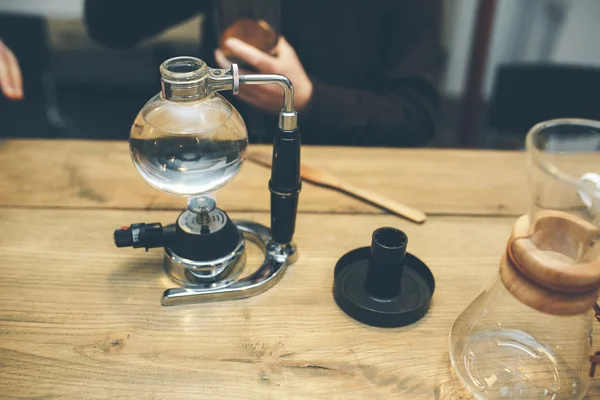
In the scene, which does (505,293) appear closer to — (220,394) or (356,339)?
(356,339)

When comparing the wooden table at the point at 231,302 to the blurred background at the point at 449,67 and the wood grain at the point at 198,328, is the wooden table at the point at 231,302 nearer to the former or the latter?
the wood grain at the point at 198,328

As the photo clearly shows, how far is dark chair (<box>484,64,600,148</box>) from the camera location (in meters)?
1.46

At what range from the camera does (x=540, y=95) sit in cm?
151

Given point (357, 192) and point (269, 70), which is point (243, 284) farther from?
point (269, 70)

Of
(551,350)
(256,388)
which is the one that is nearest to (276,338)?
(256,388)

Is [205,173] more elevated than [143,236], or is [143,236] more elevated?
[205,173]

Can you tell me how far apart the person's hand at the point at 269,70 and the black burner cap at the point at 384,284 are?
39cm

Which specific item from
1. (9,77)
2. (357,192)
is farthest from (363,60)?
(9,77)

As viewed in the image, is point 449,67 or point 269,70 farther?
point 449,67

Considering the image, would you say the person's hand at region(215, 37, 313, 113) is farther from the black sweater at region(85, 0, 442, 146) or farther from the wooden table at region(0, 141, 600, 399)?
the wooden table at region(0, 141, 600, 399)

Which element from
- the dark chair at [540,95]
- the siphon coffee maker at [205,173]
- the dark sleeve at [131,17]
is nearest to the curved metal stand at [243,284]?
the siphon coffee maker at [205,173]

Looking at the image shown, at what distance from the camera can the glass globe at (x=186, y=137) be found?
0.63m

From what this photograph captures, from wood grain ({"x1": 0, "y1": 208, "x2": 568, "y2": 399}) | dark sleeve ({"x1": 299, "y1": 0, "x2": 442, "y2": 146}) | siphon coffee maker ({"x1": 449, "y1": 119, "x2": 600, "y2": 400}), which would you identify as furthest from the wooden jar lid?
dark sleeve ({"x1": 299, "y1": 0, "x2": 442, "y2": 146})

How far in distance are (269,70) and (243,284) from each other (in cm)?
42
